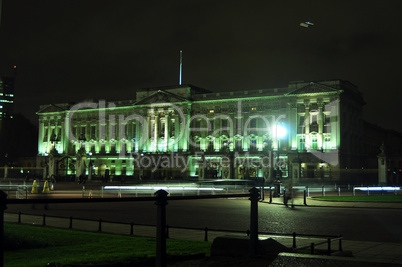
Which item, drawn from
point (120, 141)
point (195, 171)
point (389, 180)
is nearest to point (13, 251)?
point (389, 180)

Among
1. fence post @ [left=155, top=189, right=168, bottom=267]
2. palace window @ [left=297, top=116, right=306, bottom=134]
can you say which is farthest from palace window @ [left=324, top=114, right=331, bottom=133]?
fence post @ [left=155, top=189, right=168, bottom=267]

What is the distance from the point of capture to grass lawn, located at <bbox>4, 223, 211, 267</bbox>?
903 cm

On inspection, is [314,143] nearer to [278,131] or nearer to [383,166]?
[278,131]

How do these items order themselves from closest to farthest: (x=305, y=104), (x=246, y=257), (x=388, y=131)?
1. (x=246, y=257)
2. (x=305, y=104)
3. (x=388, y=131)

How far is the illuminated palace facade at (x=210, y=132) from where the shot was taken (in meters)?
81.9

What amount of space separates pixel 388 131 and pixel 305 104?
183ft

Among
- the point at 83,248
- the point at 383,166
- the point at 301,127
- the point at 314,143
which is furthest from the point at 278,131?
the point at 83,248

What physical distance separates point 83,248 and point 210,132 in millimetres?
86309

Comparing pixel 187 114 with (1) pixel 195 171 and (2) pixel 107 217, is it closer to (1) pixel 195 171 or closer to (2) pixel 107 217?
(1) pixel 195 171

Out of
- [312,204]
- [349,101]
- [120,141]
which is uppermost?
[349,101]

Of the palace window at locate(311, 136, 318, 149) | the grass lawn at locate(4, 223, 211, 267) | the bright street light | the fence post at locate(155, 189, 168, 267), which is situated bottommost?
the grass lawn at locate(4, 223, 211, 267)

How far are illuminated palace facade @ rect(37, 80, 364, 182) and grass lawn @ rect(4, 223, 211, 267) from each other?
5299cm

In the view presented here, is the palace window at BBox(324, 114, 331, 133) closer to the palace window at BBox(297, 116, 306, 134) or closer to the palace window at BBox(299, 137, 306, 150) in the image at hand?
the palace window at BBox(297, 116, 306, 134)

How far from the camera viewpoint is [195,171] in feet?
319
